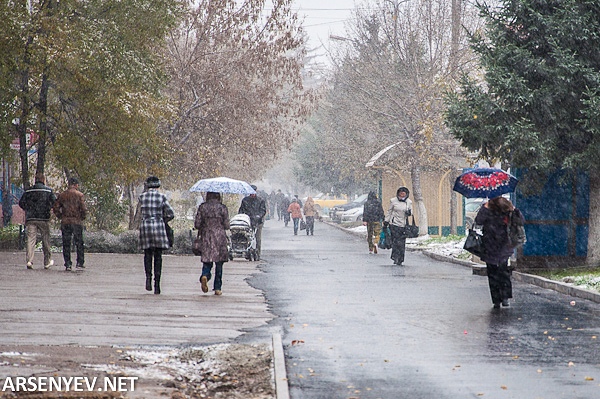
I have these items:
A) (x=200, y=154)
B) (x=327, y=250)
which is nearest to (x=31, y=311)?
(x=327, y=250)

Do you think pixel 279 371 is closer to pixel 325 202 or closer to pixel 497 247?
pixel 497 247

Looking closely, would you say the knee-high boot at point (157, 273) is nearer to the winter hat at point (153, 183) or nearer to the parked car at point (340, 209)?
the winter hat at point (153, 183)

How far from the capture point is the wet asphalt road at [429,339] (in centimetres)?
839

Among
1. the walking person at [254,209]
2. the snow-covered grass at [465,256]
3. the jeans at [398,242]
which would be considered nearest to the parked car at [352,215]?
the snow-covered grass at [465,256]

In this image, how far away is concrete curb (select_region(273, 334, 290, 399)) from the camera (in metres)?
7.88

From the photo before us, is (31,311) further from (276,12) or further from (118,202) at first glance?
(276,12)

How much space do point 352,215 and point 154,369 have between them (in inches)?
1999

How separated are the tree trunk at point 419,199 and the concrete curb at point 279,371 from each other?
2760 cm

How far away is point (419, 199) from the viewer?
3888 centimetres

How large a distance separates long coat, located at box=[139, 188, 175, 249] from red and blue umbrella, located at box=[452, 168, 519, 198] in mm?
5345

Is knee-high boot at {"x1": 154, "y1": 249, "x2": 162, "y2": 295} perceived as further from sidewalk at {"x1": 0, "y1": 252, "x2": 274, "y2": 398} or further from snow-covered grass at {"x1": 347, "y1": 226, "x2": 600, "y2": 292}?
snow-covered grass at {"x1": 347, "y1": 226, "x2": 600, "y2": 292}

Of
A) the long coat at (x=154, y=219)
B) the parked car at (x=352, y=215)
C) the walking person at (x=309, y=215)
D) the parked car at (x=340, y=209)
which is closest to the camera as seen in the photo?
the long coat at (x=154, y=219)

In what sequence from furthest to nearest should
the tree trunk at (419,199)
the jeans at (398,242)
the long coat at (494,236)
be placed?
the tree trunk at (419,199)
the jeans at (398,242)
the long coat at (494,236)

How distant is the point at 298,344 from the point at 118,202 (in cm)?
2371
